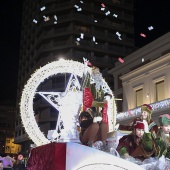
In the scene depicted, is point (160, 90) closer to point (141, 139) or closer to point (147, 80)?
point (147, 80)

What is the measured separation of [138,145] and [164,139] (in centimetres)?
50

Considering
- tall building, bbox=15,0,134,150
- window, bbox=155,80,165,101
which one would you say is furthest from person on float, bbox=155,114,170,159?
tall building, bbox=15,0,134,150

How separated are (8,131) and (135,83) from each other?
57853mm

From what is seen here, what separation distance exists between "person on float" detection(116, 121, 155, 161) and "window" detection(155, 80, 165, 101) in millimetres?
17815

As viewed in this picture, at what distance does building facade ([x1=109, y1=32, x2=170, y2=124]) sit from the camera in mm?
21094

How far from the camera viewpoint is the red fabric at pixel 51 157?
3.24 meters

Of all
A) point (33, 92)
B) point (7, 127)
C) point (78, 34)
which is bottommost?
point (33, 92)

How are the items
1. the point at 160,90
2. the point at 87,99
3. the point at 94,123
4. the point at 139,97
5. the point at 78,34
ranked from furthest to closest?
the point at 78,34 → the point at 139,97 → the point at 160,90 → the point at 87,99 → the point at 94,123

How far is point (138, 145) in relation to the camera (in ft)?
13.9

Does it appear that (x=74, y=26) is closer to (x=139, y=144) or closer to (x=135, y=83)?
(x=135, y=83)

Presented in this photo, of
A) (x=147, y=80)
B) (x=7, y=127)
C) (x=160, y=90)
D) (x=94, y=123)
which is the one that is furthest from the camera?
(x=7, y=127)

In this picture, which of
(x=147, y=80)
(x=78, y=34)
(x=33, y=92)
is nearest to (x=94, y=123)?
(x=33, y=92)

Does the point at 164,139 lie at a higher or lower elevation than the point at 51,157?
higher

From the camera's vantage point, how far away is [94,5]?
45969 mm
